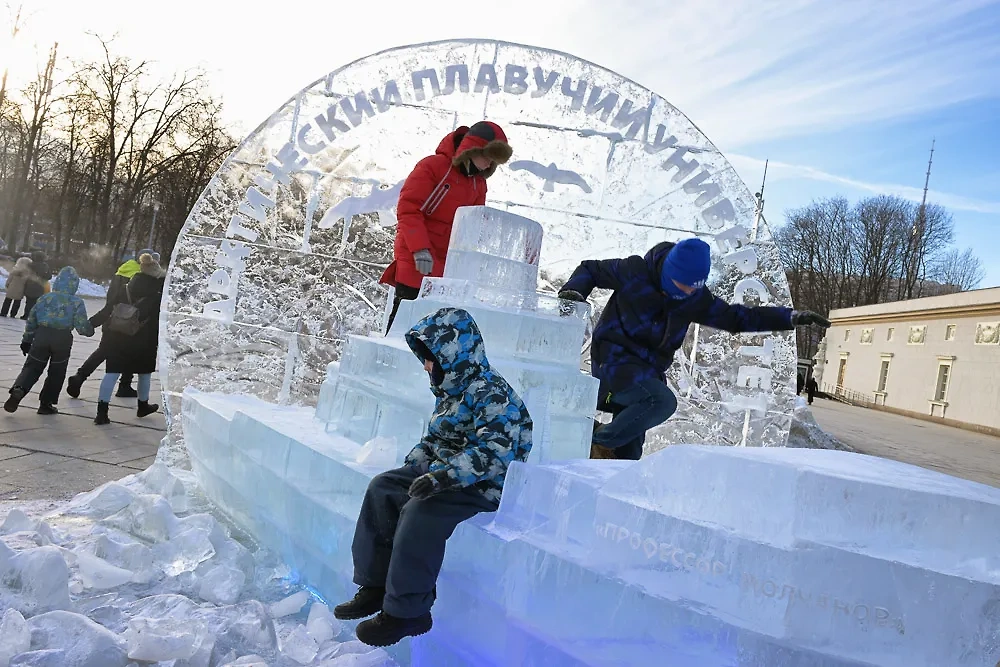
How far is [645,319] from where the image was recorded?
168 inches

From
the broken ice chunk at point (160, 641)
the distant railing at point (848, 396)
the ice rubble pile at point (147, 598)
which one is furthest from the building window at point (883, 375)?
the broken ice chunk at point (160, 641)

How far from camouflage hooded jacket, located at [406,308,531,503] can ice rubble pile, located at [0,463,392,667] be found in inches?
30.6

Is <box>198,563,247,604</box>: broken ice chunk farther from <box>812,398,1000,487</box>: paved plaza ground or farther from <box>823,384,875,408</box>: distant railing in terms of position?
<box>823,384,875,408</box>: distant railing

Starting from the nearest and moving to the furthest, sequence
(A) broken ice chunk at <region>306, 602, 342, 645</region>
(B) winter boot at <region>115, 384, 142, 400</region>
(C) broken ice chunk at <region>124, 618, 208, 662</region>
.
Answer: (C) broken ice chunk at <region>124, 618, 208, 662</region> < (A) broken ice chunk at <region>306, 602, 342, 645</region> < (B) winter boot at <region>115, 384, 142, 400</region>

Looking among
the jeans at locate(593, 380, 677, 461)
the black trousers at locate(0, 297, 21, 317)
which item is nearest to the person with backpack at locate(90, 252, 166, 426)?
the jeans at locate(593, 380, 677, 461)

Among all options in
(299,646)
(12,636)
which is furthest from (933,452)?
(12,636)

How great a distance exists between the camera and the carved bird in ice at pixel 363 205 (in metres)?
6.20

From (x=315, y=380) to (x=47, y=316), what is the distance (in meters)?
2.58

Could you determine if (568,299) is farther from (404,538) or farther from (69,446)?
(69,446)

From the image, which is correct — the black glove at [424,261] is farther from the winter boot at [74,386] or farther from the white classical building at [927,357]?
the white classical building at [927,357]

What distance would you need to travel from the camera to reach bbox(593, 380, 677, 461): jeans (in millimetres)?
4176

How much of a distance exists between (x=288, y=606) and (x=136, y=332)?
178 inches

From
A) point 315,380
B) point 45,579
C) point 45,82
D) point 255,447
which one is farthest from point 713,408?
point 45,82

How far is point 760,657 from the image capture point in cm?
193
